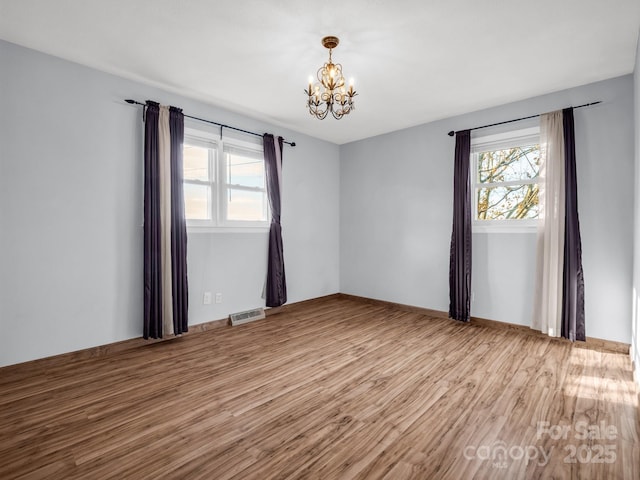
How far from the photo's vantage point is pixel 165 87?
140 inches

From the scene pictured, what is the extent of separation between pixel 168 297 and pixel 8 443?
1732mm

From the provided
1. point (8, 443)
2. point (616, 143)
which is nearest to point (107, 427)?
point (8, 443)

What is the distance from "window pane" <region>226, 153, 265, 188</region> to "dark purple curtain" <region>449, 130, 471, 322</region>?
2.70 metres

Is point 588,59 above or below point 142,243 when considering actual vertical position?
above

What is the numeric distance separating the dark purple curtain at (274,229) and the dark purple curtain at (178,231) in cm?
124

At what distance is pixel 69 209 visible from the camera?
2992mm

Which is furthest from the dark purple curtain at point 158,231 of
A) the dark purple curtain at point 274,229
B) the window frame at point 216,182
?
the dark purple curtain at point 274,229

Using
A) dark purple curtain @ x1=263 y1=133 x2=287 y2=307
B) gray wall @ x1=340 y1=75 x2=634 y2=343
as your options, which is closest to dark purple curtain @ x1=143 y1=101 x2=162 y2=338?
dark purple curtain @ x1=263 y1=133 x2=287 y2=307

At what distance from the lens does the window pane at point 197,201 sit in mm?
3898

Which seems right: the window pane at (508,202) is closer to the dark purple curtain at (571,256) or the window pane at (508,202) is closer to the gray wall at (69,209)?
the dark purple curtain at (571,256)

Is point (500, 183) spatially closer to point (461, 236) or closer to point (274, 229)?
point (461, 236)

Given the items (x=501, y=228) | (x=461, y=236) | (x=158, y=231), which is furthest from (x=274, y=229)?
(x=501, y=228)

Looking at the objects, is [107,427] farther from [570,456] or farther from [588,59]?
[588,59]

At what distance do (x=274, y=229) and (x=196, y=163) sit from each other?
4.43ft
